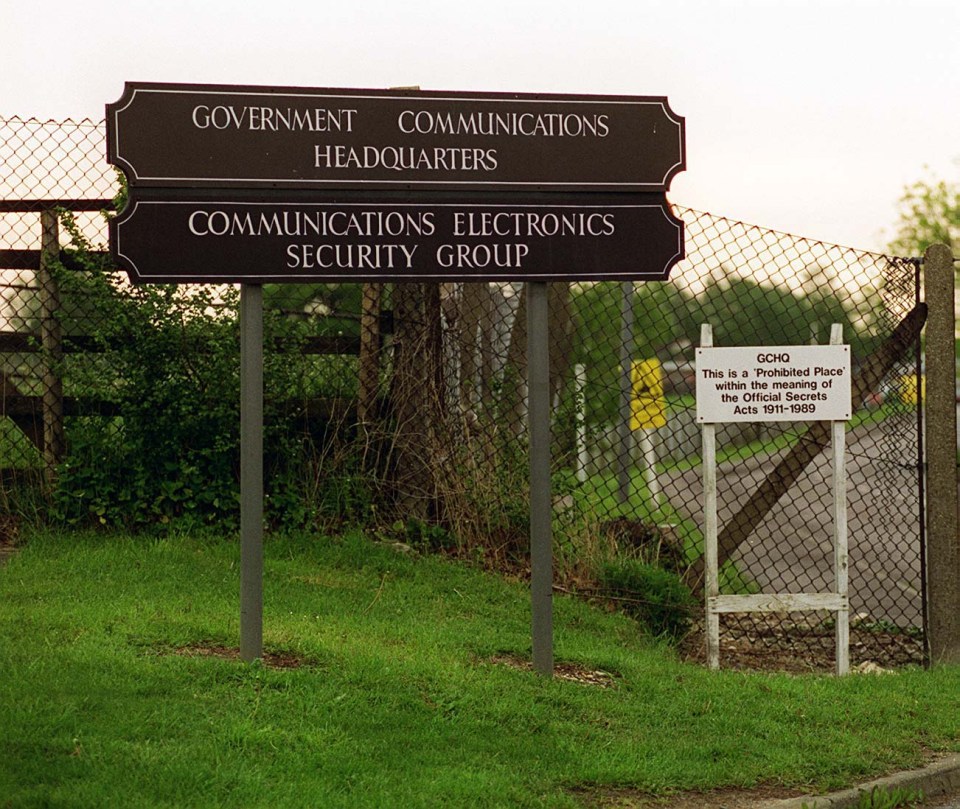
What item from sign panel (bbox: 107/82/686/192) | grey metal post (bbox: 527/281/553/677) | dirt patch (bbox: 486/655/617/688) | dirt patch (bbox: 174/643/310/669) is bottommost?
Result: dirt patch (bbox: 486/655/617/688)

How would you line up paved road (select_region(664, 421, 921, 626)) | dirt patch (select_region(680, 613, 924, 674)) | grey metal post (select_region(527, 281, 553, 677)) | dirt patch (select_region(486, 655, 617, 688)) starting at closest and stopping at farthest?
1. grey metal post (select_region(527, 281, 553, 677))
2. dirt patch (select_region(486, 655, 617, 688))
3. dirt patch (select_region(680, 613, 924, 674))
4. paved road (select_region(664, 421, 921, 626))

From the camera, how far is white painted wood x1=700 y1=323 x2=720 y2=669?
796 cm

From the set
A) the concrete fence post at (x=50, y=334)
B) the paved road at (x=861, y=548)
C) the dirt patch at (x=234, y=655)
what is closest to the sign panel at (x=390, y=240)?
the dirt patch at (x=234, y=655)

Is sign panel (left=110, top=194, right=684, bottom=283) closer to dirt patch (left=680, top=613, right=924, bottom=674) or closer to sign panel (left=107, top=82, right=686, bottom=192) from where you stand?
sign panel (left=107, top=82, right=686, bottom=192)

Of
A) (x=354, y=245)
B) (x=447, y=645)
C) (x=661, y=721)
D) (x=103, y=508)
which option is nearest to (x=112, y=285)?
(x=103, y=508)

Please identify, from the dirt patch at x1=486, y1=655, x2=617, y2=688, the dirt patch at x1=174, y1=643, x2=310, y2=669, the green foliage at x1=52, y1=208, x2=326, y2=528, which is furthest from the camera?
the green foliage at x1=52, y1=208, x2=326, y2=528

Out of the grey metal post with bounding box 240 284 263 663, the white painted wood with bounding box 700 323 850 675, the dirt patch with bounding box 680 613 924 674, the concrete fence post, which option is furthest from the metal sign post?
the concrete fence post

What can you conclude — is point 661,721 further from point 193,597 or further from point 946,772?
point 193,597

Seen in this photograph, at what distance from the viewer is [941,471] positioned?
335 inches

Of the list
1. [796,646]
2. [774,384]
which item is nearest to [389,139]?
[774,384]

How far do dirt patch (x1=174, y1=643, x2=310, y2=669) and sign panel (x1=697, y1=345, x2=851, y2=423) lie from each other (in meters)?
3.12

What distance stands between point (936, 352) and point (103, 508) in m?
5.58

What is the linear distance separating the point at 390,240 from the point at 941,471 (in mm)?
4232

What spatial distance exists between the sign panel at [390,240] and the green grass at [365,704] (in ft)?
6.13
